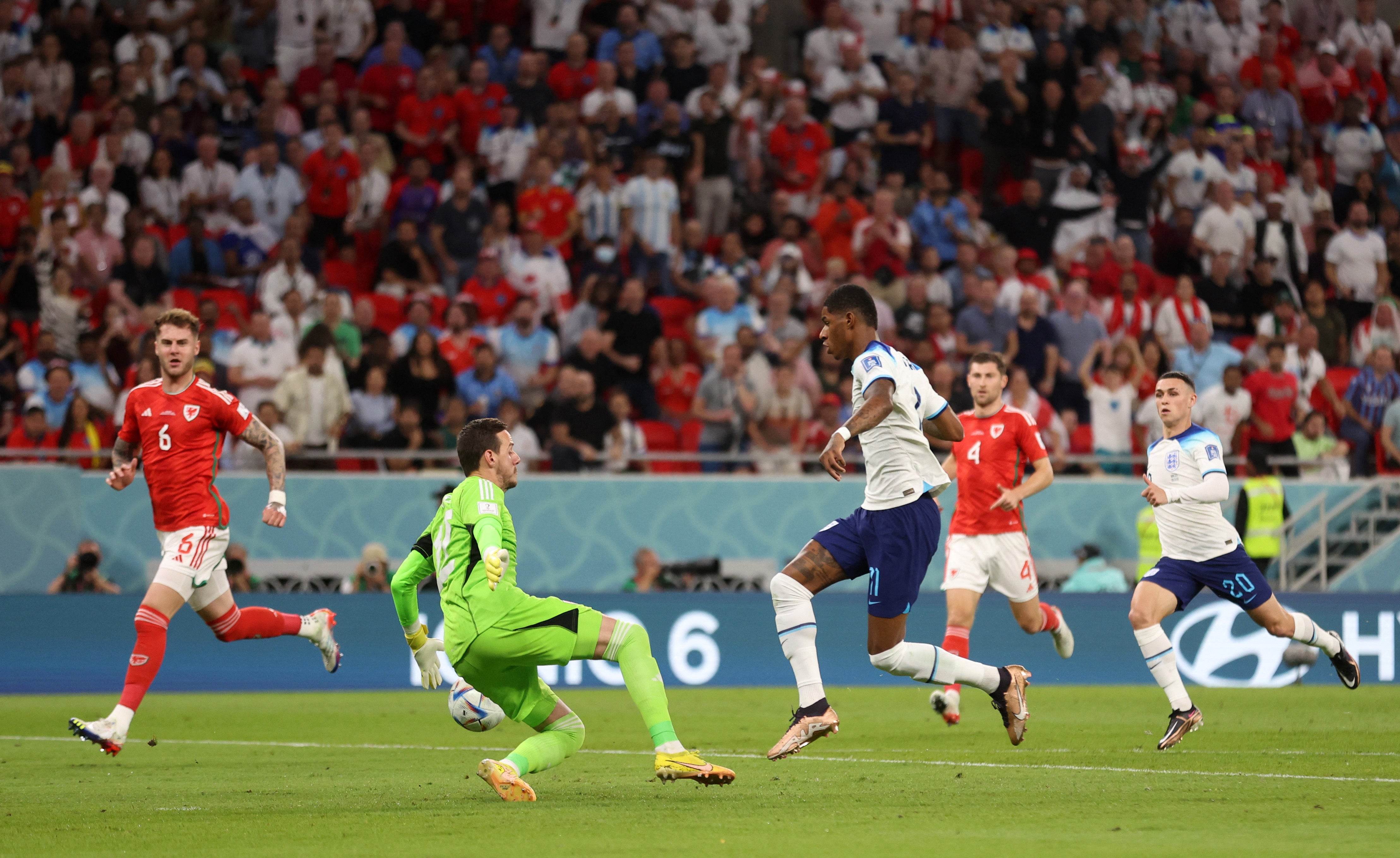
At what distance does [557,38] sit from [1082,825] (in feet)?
58.2

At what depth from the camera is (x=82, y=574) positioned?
53.9 ft

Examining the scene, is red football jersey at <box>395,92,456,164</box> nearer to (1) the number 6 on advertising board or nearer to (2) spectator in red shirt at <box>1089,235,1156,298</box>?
(1) the number 6 on advertising board

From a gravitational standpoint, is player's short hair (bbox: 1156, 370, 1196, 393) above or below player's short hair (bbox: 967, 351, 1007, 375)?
above

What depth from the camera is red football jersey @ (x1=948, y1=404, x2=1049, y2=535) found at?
1221cm

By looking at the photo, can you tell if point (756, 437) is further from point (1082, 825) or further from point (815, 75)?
point (1082, 825)

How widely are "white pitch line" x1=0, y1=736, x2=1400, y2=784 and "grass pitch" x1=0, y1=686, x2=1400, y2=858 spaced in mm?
34

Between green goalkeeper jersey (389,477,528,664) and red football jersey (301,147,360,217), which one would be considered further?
red football jersey (301,147,360,217)

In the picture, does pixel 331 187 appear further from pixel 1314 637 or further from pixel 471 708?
pixel 1314 637

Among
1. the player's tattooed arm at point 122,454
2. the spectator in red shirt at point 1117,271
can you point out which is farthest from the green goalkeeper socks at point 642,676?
the spectator in red shirt at point 1117,271

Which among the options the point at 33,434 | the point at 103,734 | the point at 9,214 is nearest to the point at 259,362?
the point at 33,434

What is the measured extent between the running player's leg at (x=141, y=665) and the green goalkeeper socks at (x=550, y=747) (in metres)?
3.04

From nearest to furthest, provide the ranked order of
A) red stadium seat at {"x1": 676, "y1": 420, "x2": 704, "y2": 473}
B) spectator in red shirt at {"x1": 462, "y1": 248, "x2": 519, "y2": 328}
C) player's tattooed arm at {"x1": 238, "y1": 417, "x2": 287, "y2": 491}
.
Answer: player's tattooed arm at {"x1": 238, "y1": 417, "x2": 287, "y2": 491} → red stadium seat at {"x1": 676, "y1": 420, "x2": 704, "y2": 473} → spectator in red shirt at {"x1": 462, "y1": 248, "x2": 519, "y2": 328}

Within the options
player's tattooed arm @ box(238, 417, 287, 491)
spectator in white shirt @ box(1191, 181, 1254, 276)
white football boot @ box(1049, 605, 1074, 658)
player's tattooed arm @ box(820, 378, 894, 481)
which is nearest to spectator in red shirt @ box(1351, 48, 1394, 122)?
spectator in white shirt @ box(1191, 181, 1254, 276)

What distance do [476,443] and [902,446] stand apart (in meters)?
→ 2.60
